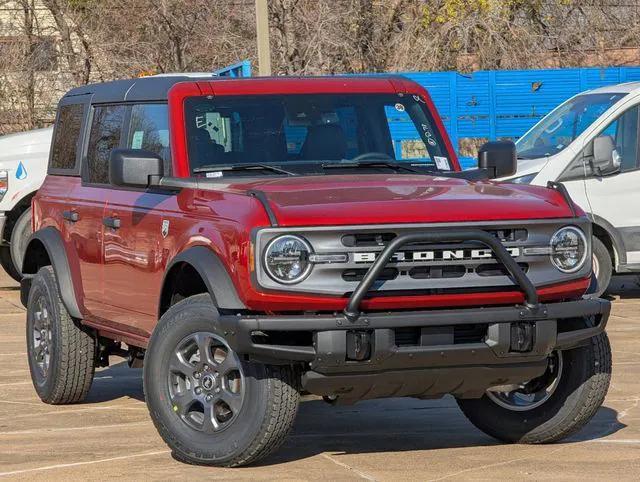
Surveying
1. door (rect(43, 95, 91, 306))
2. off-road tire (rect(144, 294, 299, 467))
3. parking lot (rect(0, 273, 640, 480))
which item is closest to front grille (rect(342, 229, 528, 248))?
off-road tire (rect(144, 294, 299, 467))

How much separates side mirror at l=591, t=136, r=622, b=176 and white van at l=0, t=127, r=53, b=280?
6.01m

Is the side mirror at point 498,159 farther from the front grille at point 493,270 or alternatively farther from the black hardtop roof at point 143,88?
the front grille at point 493,270

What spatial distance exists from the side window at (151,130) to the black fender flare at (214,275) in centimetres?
98

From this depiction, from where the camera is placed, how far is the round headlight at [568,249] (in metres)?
6.61

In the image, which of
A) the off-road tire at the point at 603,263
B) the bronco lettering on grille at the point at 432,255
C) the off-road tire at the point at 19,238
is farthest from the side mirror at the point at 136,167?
the off-road tire at the point at 19,238

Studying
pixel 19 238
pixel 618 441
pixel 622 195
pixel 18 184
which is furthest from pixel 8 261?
pixel 618 441

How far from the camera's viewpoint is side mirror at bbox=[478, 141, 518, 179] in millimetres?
7746

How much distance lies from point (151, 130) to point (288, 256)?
1.99 metres

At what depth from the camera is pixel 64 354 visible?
862 centimetres

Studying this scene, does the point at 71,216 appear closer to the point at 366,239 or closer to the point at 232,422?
the point at 232,422

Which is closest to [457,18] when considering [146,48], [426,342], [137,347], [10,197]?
[146,48]

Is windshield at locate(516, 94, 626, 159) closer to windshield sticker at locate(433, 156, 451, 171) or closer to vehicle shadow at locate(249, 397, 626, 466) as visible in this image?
vehicle shadow at locate(249, 397, 626, 466)

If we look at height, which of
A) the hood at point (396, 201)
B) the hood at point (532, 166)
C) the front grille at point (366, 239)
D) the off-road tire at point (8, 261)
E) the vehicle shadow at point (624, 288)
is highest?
the hood at point (396, 201)

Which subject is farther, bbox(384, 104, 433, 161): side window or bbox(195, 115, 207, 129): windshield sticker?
bbox(384, 104, 433, 161): side window
